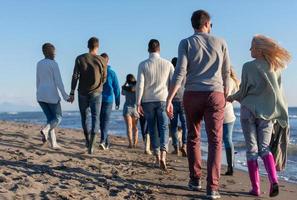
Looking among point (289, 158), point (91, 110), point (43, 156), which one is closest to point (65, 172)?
point (43, 156)

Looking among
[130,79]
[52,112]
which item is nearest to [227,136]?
[52,112]

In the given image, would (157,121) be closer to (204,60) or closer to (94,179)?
(94,179)

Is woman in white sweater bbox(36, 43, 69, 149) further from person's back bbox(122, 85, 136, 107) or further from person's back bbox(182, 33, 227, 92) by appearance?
person's back bbox(182, 33, 227, 92)

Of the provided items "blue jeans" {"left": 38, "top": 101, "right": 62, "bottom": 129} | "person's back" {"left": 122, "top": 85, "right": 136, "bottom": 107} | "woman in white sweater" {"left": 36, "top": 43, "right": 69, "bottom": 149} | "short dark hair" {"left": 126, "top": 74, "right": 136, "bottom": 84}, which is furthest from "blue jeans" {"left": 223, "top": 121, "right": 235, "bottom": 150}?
"short dark hair" {"left": 126, "top": 74, "right": 136, "bottom": 84}

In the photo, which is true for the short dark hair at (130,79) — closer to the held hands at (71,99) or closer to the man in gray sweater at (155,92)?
the held hands at (71,99)

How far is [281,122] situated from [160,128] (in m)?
2.11

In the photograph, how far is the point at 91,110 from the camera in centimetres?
808

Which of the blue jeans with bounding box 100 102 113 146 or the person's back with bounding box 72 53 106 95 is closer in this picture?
the person's back with bounding box 72 53 106 95

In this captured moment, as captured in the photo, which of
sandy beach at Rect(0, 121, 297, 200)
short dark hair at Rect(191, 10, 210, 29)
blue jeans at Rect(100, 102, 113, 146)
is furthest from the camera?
blue jeans at Rect(100, 102, 113, 146)

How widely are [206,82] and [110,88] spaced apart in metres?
4.01

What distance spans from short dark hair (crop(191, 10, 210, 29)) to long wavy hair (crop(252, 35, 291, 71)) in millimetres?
717

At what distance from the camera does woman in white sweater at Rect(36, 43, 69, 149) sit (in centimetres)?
825

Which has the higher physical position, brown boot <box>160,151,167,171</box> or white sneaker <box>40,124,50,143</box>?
white sneaker <box>40,124,50,143</box>

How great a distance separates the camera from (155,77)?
7.07 m
